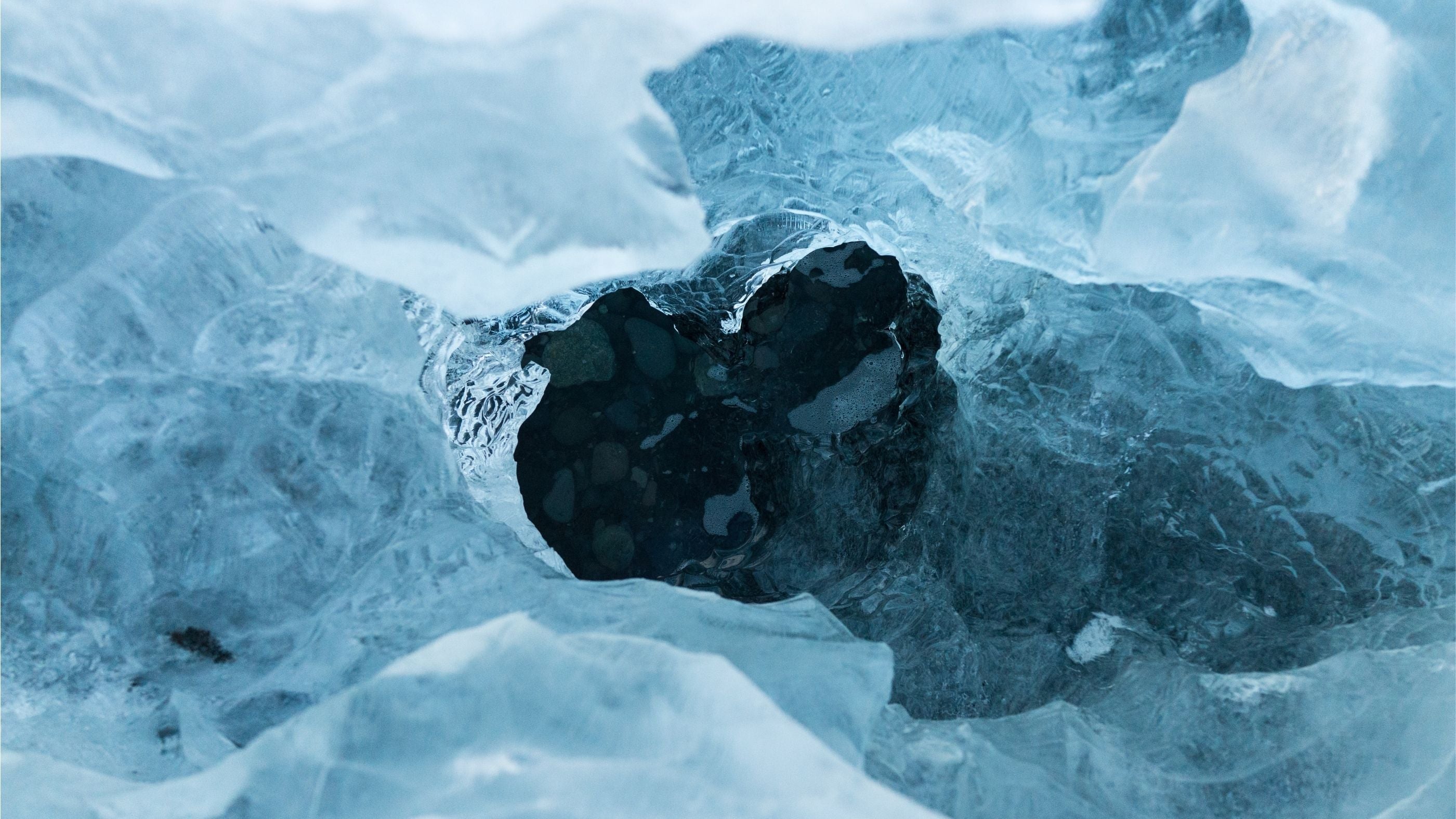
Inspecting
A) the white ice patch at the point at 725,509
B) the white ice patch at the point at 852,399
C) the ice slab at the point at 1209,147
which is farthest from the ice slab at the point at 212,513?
the ice slab at the point at 1209,147

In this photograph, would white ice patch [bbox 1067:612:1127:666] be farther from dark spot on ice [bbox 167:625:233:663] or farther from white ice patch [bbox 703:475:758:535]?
dark spot on ice [bbox 167:625:233:663]

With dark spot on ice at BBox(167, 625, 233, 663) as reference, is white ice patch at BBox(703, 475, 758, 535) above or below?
below

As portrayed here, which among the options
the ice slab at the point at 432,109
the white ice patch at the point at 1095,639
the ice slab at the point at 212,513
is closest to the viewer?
the ice slab at the point at 432,109

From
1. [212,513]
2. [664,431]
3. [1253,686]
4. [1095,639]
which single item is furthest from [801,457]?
Answer: [212,513]

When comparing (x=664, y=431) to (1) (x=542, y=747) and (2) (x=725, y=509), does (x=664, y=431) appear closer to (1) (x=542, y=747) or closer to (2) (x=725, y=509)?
(2) (x=725, y=509)

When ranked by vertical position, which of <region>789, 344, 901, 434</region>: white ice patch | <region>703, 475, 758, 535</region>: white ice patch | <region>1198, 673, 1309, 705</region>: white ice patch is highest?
<region>789, 344, 901, 434</region>: white ice patch

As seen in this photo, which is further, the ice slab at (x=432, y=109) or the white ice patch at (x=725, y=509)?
the white ice patch at (x=725, y=509)

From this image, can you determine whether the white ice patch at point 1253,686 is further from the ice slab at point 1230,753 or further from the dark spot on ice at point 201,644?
the dark spot on ice at point 201,644

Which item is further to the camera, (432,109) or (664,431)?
(664,431)

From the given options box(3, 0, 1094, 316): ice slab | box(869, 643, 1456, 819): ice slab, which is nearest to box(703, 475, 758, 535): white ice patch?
box(869, 643, 1456, 819): ice slab
